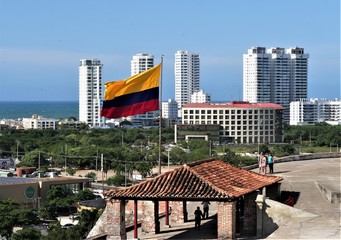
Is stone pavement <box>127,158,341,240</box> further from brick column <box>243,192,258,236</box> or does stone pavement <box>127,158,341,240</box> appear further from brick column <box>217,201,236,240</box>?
brick column <box>217,201,236,240</box>

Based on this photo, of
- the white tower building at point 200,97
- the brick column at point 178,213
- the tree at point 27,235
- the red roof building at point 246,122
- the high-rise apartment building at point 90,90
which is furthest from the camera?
the white tower building at point 200,97

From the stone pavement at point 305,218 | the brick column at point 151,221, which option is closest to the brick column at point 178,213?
the stone pavement at point 305,218

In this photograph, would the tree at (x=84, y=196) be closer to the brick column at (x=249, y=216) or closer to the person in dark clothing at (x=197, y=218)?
the person in dark clothing at (x=197, y=218)

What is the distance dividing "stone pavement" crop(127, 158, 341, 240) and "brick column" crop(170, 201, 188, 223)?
22cm

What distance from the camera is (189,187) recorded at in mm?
13516

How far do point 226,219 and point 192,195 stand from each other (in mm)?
677

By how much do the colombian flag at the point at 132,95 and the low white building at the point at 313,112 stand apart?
132384 millimetres

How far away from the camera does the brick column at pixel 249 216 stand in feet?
46.2

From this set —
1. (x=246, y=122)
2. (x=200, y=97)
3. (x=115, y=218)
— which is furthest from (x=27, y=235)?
(x=200, y=97)

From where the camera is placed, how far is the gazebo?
13.1 meters

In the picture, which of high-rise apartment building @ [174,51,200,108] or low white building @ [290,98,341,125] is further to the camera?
high-rise apartment building @ [174,51,200,108]

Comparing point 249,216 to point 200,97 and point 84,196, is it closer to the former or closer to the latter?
point 84,196

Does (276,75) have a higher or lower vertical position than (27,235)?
higher

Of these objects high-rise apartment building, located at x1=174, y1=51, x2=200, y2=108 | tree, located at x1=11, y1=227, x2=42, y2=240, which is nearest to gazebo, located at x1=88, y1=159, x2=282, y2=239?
tree, located at x1=11, y1=227, x2=42, y2=240
